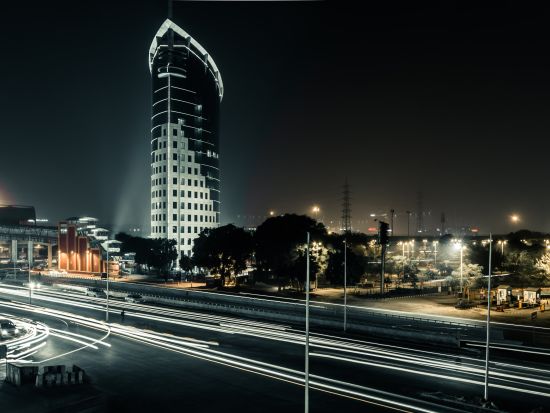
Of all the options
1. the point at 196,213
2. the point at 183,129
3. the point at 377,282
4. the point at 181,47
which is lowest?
the point at 377,282

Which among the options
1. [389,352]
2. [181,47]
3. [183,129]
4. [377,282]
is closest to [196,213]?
[183,129]

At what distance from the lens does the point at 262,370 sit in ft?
94.9

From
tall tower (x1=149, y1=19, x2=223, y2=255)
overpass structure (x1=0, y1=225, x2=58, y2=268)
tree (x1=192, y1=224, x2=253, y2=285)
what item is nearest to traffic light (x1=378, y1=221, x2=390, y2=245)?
tree (x1=192, y1=224, x2=253, y2=285)

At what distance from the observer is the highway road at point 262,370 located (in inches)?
921

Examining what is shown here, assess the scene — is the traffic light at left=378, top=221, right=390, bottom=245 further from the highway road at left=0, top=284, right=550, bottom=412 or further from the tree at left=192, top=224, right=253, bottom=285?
the tree at left=192, top=224, right=253, bottom=285

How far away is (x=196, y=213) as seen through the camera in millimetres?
131625

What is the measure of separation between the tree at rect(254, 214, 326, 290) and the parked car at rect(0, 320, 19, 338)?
35.6 metres

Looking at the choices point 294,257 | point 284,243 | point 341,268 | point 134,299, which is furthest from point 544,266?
point 134,299

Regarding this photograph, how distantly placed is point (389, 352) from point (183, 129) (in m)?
107

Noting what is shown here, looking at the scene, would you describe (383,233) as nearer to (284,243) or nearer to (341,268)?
(341,268)

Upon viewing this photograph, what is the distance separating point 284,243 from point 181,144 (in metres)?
70.2

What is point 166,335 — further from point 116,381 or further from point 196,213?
point 196,213

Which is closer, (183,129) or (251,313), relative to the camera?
(251,313)

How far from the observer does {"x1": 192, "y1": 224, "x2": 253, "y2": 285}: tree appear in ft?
242
